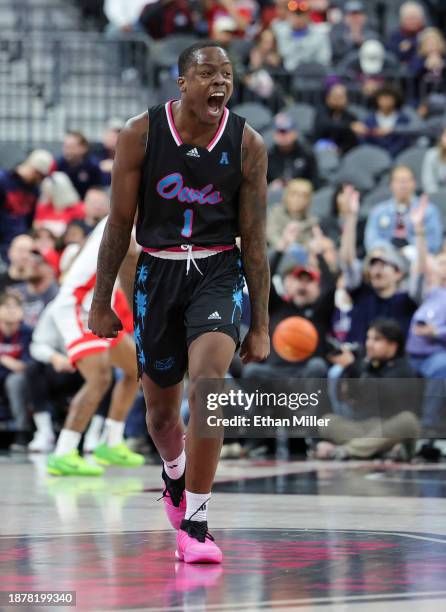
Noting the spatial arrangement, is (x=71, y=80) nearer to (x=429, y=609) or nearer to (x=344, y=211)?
(x=344, y=211)

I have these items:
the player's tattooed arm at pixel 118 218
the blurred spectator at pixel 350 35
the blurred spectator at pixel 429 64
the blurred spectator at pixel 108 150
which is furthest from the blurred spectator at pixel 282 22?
the player's tattooed arm at pixel 118 218

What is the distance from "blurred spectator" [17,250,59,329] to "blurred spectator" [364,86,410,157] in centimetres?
438

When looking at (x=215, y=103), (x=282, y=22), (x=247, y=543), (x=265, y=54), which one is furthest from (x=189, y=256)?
(x=282, y=22)

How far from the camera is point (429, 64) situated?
16953 mm

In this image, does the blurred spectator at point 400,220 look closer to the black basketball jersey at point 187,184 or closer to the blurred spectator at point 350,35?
the blurred spectator at point 350,35

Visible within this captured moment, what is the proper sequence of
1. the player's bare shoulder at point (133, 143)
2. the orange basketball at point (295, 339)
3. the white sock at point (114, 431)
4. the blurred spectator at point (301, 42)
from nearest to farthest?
the player's bare shoulder at point (133, 143) → the white sock at point (114, 431) → the orange basketball at point (295, 339) → the blurred spectator at point (301, 42)

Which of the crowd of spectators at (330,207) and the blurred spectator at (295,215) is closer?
the crowd of spectators at (330,207)

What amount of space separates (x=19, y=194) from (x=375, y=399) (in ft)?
22.4

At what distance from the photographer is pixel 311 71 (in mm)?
17328

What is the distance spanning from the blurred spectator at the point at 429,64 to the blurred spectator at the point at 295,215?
3719 millimetres

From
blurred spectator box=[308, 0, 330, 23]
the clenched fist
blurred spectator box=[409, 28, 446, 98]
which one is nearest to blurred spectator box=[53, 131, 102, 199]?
blurred spectator box=[308, 0, 330, 23]

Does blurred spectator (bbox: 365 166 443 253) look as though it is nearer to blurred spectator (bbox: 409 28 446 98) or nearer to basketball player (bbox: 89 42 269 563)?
blurred spectator (bbox: 409 28 446 98)

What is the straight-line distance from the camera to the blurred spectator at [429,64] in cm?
1692

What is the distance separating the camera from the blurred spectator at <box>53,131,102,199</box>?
1567 cm
